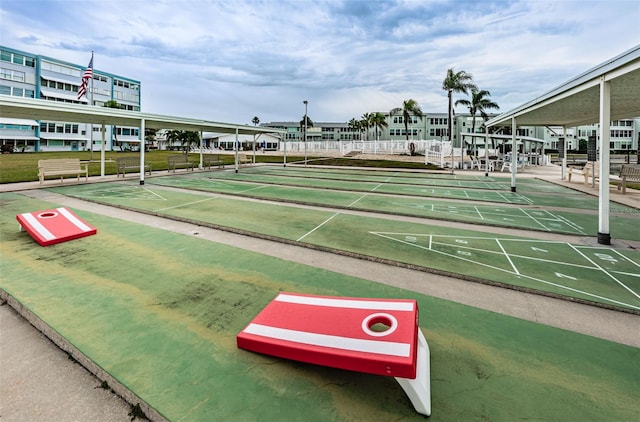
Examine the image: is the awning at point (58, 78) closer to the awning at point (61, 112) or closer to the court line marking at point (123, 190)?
the awning at point (61, 112)

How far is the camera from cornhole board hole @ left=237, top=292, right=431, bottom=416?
2100mm

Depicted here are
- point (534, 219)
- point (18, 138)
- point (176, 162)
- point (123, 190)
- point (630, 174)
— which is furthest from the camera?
point (18, 138)

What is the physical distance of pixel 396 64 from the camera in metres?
39.8

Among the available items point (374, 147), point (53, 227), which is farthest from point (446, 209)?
point (374, 147)

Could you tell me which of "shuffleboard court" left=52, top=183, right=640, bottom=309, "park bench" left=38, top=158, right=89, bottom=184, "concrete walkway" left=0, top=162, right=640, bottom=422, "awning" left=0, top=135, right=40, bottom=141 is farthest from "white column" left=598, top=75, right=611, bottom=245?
"awning" left=0, top=135, right=40, bottom=141

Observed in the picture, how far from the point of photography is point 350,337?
2.48 metres

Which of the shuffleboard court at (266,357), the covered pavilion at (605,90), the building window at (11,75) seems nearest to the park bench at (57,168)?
the shuffleboard court at (266,357)

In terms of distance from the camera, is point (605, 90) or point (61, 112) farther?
point (61, 112)

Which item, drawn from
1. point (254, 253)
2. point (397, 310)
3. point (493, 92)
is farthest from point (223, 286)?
point (493, 92)

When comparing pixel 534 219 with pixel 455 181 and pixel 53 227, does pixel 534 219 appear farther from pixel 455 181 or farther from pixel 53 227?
pixel 53 227

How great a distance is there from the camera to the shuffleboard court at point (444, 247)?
14.4 ft

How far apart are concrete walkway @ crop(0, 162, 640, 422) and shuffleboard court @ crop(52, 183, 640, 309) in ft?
1.18

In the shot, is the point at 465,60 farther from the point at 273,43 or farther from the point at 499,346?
the point at 499,346

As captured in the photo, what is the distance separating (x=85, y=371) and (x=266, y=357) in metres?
1.53
